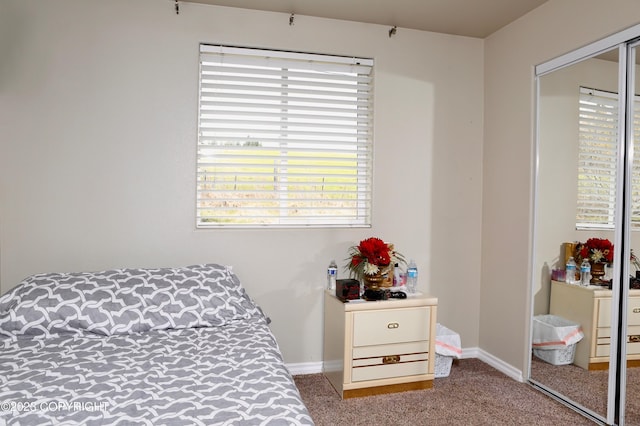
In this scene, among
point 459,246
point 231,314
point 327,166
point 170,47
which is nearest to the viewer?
point 231,314

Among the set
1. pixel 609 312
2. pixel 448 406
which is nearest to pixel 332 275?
pixel 448 406

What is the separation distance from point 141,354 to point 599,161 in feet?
8.08

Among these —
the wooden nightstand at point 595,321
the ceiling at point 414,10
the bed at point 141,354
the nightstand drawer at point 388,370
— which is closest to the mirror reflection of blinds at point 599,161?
the wooden nightstand at point 595,321

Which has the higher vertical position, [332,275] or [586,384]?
[332,275]

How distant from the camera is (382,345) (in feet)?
9.05

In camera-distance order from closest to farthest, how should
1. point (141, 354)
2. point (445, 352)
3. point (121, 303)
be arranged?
1. point (141, 354)
2. point (121, 303)
3. point (445, 352)

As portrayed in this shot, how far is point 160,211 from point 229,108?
0.81m

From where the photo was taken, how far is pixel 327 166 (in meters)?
3.17

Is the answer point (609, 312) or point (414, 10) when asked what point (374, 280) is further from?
point (414, 10)

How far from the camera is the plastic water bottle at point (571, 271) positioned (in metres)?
2.54

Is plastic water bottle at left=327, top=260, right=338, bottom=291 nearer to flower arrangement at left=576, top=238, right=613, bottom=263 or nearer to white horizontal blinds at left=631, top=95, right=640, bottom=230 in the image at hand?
flower arrangement at left=576, top=238, right=613, bottom=263

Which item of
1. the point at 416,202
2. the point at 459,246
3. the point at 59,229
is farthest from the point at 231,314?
the point at 459,246

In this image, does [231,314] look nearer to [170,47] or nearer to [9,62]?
[170,47]

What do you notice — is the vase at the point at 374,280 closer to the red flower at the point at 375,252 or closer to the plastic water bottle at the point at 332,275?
A: the red flower at the point at 375,252
